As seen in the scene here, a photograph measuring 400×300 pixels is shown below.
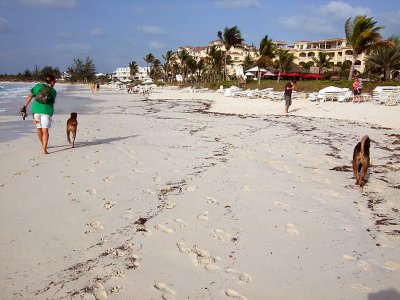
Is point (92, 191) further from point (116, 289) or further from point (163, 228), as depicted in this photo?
point (116, 289)

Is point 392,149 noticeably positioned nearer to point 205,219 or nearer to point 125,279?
point 205,219

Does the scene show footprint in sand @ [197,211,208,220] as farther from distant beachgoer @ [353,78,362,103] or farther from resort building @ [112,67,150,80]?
resort building @ [112,67,150,80]

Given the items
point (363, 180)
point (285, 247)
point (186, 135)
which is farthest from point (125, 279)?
point (186, 135)

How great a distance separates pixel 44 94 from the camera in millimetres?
5578

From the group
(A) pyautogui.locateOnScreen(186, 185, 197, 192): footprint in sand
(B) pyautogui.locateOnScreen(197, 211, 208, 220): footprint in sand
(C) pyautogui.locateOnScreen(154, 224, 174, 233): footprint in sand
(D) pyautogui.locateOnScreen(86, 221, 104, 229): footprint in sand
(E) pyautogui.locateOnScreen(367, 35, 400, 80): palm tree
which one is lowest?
(C) pyautogui.locateOnScreen(154, 224, 174, 233): footprint in sand

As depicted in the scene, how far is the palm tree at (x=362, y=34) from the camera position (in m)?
21.4

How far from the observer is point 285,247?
2801 millimetres

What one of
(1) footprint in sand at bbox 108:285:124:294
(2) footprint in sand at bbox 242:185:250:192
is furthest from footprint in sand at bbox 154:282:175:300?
(2) footprint in sand at bbox 242:185:250:192

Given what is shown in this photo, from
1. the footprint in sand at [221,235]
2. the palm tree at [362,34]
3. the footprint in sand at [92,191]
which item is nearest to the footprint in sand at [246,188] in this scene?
the footprint in sand at [221,235]

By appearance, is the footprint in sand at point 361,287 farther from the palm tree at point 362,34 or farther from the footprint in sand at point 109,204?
the palm tree at point 362,34

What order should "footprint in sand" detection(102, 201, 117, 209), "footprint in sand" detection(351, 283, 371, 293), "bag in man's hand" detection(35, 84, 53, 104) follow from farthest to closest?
"bag in man's hand" detection(35, 84, 53, 104) < "footprint in sand" detection(102, 201, 117, 209) < "footprint in sand" detection(351, 283, 371, 293)

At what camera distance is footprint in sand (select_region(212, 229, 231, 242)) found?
2934 millimetres

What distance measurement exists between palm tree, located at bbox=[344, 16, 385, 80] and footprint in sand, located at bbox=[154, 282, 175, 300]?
80.0 ft

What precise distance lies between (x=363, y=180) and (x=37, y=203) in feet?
14.8
